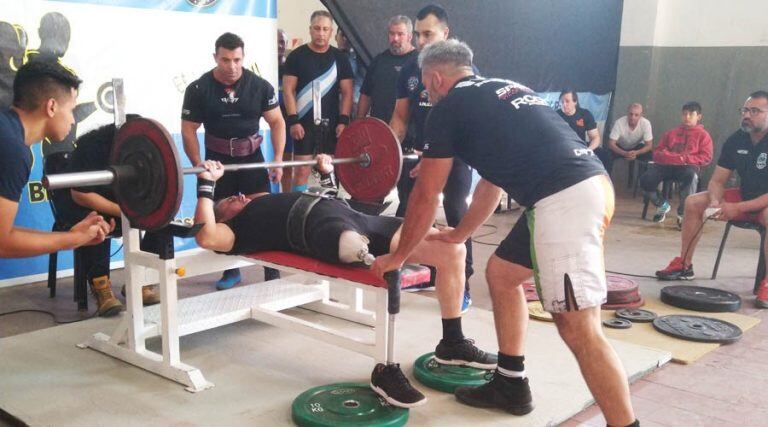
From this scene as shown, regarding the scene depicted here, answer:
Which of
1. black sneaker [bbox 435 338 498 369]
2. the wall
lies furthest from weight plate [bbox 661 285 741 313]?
→ the wall

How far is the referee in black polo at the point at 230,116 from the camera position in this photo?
3.34 meters

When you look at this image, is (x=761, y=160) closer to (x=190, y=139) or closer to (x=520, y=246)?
(x=520, y=246)

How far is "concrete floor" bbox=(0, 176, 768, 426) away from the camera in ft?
7.64

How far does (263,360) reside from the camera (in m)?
2.68

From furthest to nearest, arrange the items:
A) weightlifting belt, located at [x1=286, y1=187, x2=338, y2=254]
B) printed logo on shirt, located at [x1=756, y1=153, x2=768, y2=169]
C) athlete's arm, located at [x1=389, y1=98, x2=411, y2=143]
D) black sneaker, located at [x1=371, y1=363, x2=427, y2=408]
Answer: printed logo on shirt, located at [x1=756, y1=153, x2=768, y2=169], athlete's arm, located at [x1=389, y1=98, x2=411, y2=143], weightlifting belt, located at [x1=286, y1=187, x2=338, y2=254], black sneaker, located at [x1=371, y1=363, x2=427, y2=408]

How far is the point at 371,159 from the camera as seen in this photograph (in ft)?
9.91

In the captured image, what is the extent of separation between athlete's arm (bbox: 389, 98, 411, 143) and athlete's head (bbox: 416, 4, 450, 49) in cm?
34

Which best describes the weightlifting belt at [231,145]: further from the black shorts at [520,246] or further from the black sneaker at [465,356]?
the black shorts at [520,246]

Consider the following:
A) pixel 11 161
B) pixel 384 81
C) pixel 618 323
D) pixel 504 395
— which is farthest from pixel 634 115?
pixel 11 161

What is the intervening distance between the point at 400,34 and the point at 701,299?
6.89 feet

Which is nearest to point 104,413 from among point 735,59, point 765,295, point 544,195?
point 544,195

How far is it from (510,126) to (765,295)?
2.40m

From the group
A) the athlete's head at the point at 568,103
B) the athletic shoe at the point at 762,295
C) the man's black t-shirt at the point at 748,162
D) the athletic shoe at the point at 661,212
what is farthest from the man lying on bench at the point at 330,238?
the athletic shoe at the point at 661,212

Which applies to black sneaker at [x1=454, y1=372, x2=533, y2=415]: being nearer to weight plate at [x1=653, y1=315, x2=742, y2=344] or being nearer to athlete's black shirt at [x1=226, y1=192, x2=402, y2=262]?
athlete's black shirt at [x1=226, y1=192, x2=402, y2=262]
